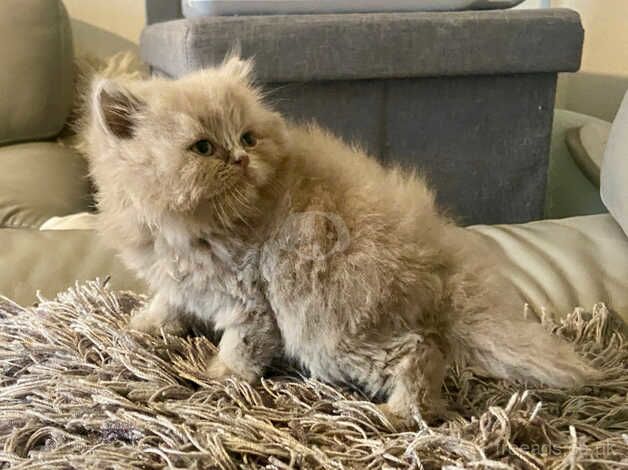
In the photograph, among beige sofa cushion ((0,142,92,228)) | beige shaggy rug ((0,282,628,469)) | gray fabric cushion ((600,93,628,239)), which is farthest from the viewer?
beige sofa cushion ((0,142,92,228))

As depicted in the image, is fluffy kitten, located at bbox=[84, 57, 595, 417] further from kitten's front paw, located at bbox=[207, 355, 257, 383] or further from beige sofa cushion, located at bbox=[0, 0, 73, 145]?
beige sofa cushion, located at bbox=[0, 0, 73, 145]

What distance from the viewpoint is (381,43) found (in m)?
1.29

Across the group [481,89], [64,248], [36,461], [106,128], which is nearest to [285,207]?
[106,128]

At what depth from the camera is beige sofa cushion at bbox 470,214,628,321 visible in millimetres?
1065

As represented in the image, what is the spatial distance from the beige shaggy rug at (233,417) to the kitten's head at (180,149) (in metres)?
0.20

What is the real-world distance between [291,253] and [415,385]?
19cm

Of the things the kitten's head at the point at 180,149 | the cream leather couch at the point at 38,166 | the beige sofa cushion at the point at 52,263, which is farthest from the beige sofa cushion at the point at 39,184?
the kitten's head at the point at 180,149

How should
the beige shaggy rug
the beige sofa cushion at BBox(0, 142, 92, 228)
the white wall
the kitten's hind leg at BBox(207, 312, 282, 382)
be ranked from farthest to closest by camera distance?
1. the white wall
2. the beige sofa cushion at BBox(0, 142, 92, 228)
3. the kitten's hind leg at BBox(207, 312, 282, 382)
4. the beige shaggy rug

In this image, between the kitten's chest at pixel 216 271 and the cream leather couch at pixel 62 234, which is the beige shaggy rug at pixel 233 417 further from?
the cream leather couch at pixel 62 234

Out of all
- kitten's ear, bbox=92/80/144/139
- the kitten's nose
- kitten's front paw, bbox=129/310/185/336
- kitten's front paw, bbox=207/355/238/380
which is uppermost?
kitten's ear, bbox=92/80/144/139

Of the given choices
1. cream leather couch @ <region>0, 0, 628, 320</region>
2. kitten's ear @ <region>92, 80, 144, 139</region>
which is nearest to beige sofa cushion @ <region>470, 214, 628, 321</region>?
cream leather couch @ <region>0, 0, 628, 320</region>

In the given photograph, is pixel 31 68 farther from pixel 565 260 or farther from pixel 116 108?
pixel 565 260

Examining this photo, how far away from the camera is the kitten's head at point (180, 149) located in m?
0.70

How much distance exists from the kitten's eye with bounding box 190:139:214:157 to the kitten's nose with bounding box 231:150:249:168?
2cm
